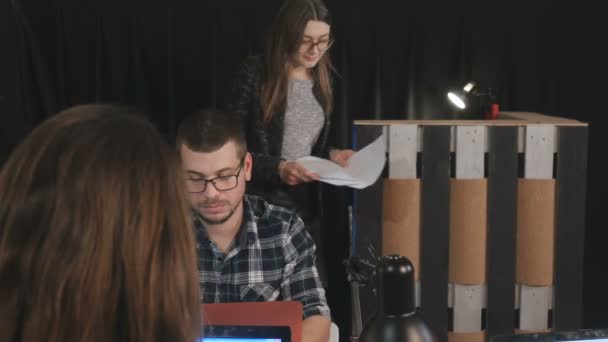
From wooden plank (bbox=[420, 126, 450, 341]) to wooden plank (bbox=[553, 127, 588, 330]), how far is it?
14.1 inches

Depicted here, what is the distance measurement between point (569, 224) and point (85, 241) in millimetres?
1925

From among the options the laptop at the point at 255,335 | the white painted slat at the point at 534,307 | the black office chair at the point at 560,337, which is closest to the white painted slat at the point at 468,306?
the white painted slat at the point at 534,307

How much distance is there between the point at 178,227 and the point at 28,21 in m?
2.71

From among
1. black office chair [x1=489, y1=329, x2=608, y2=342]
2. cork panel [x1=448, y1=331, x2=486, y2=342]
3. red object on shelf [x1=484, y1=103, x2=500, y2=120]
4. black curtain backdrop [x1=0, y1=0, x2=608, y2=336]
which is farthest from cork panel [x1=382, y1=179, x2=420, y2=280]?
black office chair [x1=489, y1=329, x2=608, y2=342]

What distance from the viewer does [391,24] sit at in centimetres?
312

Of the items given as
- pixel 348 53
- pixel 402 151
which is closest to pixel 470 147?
pixel 402 151

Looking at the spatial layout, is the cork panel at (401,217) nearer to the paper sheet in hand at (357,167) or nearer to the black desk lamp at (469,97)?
the paper sheet in hand at (357,167)

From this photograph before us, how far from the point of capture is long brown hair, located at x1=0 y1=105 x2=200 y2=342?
0.71 metres

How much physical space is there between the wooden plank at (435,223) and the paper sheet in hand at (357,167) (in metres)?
0.20

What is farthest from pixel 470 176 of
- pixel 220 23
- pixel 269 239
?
pixel 220 23

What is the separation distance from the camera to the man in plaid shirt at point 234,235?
1755 mm

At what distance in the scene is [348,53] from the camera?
→ 3109 millimetres

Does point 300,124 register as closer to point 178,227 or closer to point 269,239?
point 269,239

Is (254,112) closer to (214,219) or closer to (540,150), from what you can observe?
(214,219)
